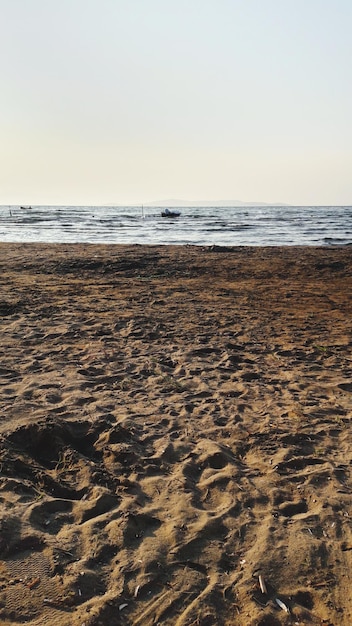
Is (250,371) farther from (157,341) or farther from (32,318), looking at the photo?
(32,318)

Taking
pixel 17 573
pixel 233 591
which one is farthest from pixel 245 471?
pixel 17 573

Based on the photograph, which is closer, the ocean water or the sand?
the sand

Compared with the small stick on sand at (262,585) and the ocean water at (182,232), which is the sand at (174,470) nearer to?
the small stick on sand at (262,585)

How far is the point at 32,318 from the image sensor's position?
793 cm

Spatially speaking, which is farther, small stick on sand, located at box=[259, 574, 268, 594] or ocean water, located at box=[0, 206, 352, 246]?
ocean water, located at box=[0, 206, 352, 246]

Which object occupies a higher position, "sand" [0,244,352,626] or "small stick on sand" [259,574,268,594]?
"sand" [0,244,352,626]

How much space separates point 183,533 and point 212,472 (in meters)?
0.74

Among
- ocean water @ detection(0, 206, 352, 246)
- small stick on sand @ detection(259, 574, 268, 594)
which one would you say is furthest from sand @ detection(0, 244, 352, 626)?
ocean water @ detection(0, 206, 352, 246)

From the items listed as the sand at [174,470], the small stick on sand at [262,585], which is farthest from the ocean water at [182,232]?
the small stick on sand at [262,585]

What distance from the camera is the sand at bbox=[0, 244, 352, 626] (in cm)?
256

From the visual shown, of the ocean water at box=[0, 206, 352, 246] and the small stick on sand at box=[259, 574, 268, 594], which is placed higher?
the ocean water at box=[0, 206, 352, 246]

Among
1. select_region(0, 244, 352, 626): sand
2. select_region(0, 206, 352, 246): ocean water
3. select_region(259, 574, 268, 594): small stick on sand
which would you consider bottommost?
select_region(259, 574, 268, 594): small stick on sand

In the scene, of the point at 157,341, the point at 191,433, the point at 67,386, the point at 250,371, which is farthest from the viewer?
the point at 157,341

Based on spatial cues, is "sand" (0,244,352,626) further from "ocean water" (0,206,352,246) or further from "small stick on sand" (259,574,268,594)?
"ocean water" (0,206,352,246)
